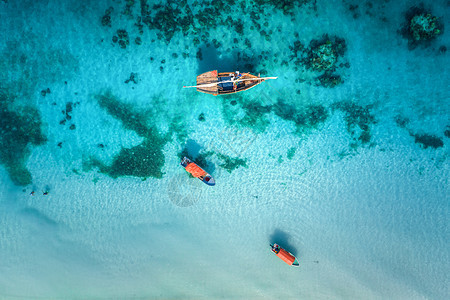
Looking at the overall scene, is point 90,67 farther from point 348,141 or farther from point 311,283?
point 311,283

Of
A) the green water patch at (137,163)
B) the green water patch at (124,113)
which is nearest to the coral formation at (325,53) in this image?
the green water patch at (124,113)

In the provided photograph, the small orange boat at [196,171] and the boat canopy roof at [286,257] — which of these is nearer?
the small orange boat at [196,171]

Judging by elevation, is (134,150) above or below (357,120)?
below

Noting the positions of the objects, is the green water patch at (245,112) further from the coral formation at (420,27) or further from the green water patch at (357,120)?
the coral formation at (420,27)

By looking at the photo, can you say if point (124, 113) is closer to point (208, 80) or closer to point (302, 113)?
point (208, 80)

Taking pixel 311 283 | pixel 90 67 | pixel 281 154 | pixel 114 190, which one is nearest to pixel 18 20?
pixel 90 67

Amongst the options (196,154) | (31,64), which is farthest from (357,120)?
(31,64)

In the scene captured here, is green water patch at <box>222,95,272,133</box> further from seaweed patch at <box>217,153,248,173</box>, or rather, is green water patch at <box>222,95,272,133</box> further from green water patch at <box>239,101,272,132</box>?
seaweed patch at <box>217,153,248,173</box>
